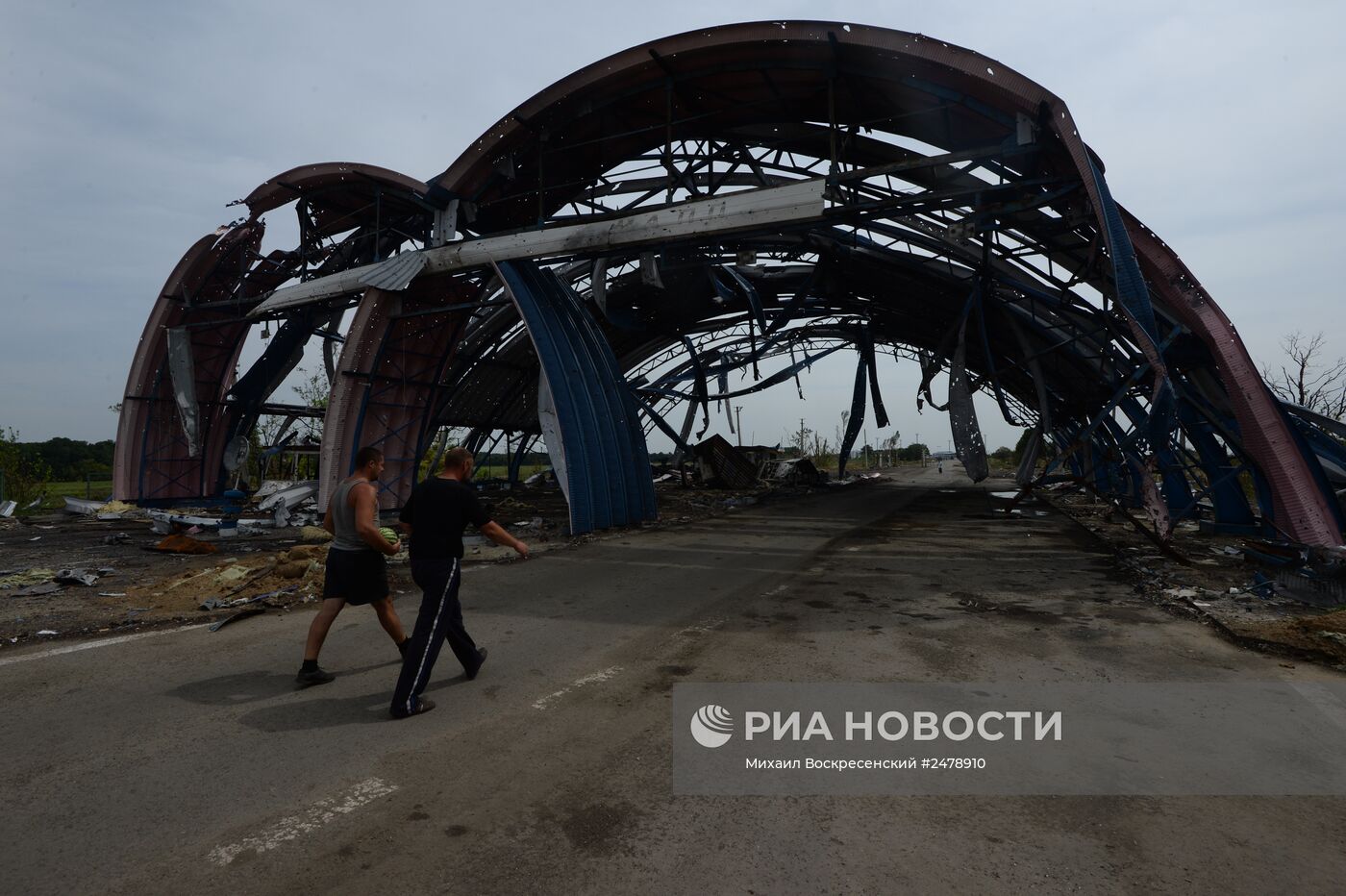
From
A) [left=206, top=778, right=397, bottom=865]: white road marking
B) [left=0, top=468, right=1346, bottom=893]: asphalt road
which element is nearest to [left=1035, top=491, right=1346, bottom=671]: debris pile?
[left=0, top=468, right=1346, bottom=893]: asphalt road

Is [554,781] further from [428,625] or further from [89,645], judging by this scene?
[89,645]

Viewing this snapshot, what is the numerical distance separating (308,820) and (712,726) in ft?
6.91

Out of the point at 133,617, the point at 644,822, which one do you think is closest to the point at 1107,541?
the point at 644,822

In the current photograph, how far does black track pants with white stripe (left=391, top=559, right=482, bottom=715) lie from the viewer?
4141 mm

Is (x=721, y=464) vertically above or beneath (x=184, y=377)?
beneath

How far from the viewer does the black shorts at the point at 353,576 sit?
4.71 m

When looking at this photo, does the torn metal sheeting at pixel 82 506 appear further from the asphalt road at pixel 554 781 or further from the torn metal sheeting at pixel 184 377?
the asphalt road at pixel 554 781

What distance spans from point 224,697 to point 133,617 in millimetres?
3405

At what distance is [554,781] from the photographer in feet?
10.9

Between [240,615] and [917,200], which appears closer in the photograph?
[240,615]

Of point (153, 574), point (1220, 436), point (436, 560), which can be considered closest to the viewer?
point (436, 560)

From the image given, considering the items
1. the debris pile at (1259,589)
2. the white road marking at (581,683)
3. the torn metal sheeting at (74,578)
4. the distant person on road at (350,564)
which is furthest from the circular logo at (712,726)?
the torn metal sheeting at (74,578)

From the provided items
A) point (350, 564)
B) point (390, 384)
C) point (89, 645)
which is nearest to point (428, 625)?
point (350, 564)

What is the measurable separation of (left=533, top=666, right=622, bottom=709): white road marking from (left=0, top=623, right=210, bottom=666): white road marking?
4.15 metres
